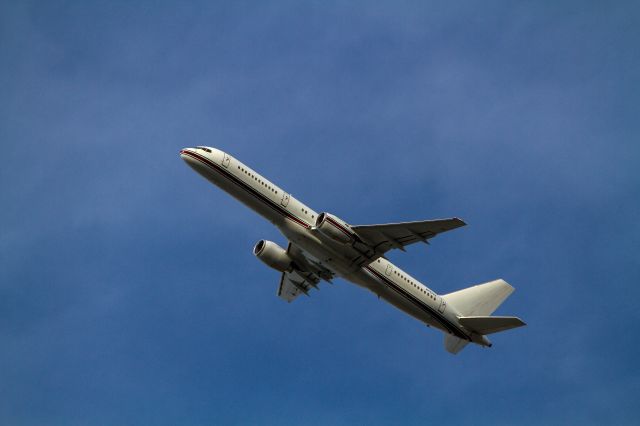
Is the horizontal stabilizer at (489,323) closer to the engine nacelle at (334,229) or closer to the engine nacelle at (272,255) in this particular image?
the engine nacelle at (334,229)

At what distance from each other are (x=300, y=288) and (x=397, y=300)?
9579mm

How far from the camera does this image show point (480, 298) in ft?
194

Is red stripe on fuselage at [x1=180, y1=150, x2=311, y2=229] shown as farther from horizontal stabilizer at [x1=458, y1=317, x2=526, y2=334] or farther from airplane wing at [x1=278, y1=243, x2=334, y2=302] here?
horizontal stabilizer at [x1=458, y1=317, x2=526, y2=334]

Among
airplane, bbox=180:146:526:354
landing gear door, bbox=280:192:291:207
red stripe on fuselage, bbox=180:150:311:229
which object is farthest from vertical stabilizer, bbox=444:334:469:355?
landing gear door, bbox=280:192:291:207

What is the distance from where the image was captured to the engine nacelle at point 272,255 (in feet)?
185

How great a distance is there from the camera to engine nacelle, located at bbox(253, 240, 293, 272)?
56.4 metres

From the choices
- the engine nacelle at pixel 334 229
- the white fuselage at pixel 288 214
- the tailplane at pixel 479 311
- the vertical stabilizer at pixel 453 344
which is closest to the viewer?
the engine nacelle at pixel 334 229

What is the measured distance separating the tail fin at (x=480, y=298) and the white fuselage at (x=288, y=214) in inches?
233

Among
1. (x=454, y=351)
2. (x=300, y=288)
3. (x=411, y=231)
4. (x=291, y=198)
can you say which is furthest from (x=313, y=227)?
(x=454, y=351)

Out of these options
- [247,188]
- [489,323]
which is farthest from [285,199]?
[489,323]

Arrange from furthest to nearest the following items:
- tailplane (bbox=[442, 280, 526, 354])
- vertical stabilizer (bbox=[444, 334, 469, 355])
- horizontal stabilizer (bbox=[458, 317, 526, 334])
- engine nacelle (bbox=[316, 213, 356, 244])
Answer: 1. vertical stabilizer (bbox=[444, 334, 469, 355])
2. tailplane (bbox=[442, 280, 526, 354])
3. horizontal stabilizer (bbox=[458, 317, 526, 334])
4. engine nacelle (bbox=[316, 213, 356, 244])

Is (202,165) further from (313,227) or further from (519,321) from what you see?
(519,321)

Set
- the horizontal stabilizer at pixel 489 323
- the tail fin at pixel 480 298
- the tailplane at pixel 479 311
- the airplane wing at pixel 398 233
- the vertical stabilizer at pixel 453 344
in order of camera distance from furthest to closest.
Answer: the tail fin at pixel 480 298, the vertical stabilizer at pixel 453 344, the tailplane at pixel 479 311, the horizontal stabilizer at pixel 489 323, the airplane wing at pixel 398 233

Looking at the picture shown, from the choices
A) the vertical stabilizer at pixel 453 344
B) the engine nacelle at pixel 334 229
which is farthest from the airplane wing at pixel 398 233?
the vertical stabilizer at pixel 453 344
